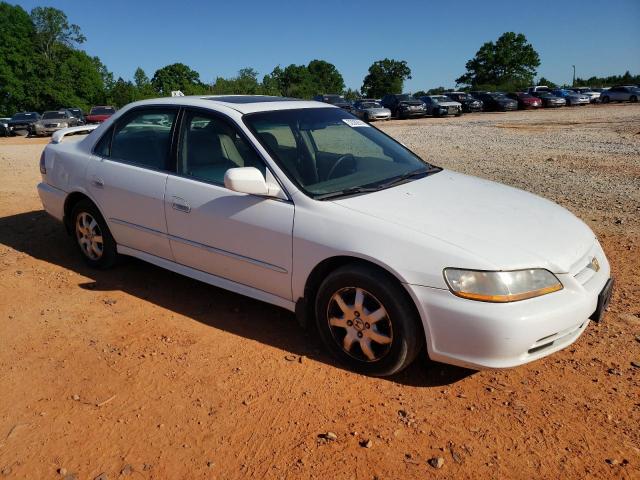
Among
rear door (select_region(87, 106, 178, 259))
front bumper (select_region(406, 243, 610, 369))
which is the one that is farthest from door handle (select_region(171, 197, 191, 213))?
front bumper (select_region(406, 243, 610, 369))

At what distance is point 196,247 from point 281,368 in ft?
3.73

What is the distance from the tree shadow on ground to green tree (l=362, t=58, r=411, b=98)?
Result: 91.7 metres

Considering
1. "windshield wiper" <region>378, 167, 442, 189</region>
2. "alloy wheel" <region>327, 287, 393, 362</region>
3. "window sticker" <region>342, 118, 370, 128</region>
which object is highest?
"window sticker" <region>342, 118, 370, 128</region>

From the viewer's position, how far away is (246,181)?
324 cm

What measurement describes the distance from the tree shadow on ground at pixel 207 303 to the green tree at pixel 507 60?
8798 cm

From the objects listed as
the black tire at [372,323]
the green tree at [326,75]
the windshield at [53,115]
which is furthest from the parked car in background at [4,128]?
the green tree at [326,75]

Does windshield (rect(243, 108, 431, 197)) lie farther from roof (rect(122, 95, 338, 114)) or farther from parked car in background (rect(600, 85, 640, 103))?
parked car in background (rect(600, 85, 640, 103))

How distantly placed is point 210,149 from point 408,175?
1.45 m

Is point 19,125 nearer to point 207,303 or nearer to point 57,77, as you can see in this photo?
point 207,303

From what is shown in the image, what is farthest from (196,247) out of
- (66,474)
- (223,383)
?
(66,474)

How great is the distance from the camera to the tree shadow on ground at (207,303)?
3.21m

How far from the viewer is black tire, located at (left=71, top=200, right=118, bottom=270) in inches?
183

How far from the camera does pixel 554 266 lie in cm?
283

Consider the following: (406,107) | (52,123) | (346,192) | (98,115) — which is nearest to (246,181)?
(346,192)
